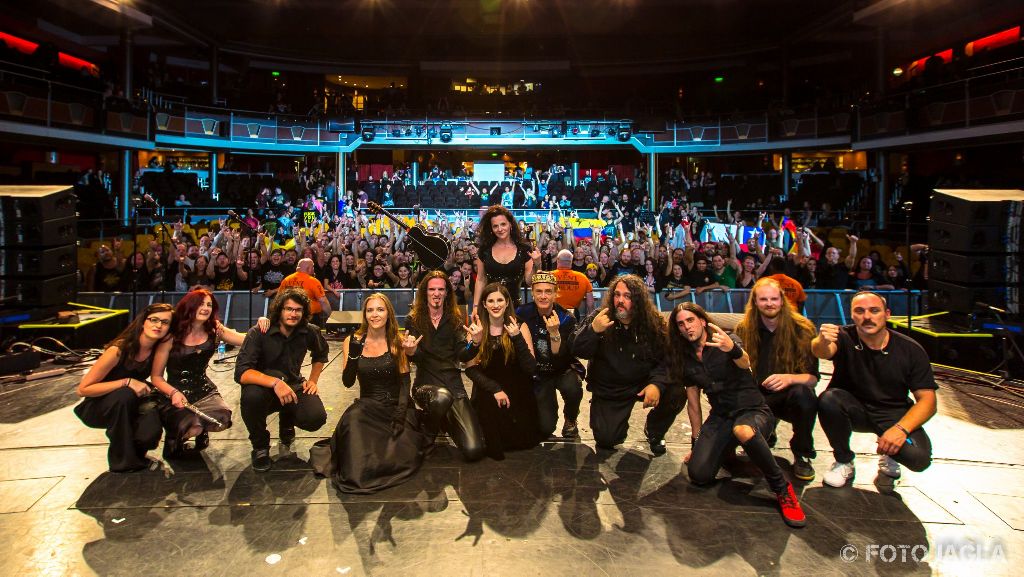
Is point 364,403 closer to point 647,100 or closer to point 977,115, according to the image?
point 977,115

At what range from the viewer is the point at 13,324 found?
613 centimetres

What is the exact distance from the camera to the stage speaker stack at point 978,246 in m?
5.47

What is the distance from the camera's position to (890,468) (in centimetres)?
337

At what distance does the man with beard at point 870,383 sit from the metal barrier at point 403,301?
4750 mm

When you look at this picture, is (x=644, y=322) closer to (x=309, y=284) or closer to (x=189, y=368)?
(x=189, y=368)

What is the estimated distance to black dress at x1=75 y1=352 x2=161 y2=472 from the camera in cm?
356

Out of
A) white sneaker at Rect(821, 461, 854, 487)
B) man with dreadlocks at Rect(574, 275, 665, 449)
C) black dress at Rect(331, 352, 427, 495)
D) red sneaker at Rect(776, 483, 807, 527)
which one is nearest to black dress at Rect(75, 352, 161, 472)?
black dress at Rect(331, 352, 427, 495)

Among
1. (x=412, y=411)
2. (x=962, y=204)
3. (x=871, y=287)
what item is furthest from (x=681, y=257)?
(x=412, y=411)

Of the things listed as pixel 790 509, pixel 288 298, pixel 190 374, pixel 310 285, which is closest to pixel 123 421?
pixel 190 374

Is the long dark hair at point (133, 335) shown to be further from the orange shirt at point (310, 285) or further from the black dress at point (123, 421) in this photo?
the orange shirt at point (310, 285)

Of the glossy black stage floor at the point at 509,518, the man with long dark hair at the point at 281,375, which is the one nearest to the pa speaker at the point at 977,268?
the glossy black stage floor at the point at 509,518

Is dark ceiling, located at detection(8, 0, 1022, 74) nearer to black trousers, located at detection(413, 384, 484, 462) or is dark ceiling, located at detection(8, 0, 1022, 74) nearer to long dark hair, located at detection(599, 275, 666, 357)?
long dark hair, located at detection(599, 275, 666, 357)

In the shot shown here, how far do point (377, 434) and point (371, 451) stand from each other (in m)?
0.12

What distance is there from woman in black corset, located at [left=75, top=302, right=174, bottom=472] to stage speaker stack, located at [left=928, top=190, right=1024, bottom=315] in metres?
6.80
